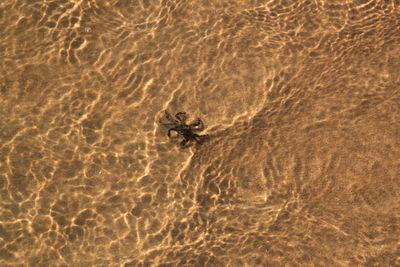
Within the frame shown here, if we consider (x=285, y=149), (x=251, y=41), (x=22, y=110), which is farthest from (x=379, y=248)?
(x=22, y=110)

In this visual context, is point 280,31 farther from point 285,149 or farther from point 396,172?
point 396,172

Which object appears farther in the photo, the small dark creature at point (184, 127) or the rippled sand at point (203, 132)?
the small dark creature at point (184, 127)

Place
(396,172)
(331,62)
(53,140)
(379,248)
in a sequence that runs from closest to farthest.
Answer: (379,248)
(396,172)
(53,140)
(331,62)

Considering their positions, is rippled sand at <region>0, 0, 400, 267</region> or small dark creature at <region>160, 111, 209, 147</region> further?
small dark creature at <region>160, 111, 209, 147</region>
